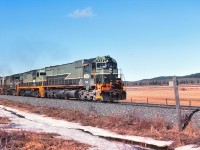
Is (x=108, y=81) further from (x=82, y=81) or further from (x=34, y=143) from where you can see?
(x=34, y=143)

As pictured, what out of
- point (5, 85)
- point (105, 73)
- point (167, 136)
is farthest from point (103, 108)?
point (5, 85)

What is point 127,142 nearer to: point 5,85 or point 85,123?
point 85,123

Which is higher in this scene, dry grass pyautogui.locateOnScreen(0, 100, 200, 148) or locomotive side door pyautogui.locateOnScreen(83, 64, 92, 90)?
locomotive side door pyautogui.locateOnScreen(83, 64, 92, 90)

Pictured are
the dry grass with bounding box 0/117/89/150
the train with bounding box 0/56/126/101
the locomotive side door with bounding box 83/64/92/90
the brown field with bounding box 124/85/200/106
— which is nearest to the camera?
the dry grass with bounding box 0/117/89/150

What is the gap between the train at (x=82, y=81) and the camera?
30297 millimetres

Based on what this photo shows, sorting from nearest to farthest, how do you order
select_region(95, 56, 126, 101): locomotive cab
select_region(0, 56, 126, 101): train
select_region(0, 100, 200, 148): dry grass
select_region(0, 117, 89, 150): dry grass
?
select_region(0, 117, 89, 150): dry grass
select_region(0, 100, 200, 148): dry grass
select_region(95, 56, 126, 101): locomotive cab
select_region(0, 56, 126, 101): train

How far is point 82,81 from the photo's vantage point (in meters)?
33.4

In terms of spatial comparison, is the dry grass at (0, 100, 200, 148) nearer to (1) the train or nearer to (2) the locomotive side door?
(1) the train

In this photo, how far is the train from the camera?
1193 inches

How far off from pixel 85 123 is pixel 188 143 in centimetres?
785

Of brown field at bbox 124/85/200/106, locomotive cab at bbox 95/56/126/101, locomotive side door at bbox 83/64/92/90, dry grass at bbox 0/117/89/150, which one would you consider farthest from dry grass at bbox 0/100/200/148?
brown field at bbox 124/85/200/106

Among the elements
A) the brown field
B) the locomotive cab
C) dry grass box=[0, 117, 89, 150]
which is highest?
the locomotive cab

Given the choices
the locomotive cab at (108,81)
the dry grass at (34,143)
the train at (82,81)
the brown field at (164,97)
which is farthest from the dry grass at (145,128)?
the brown field at (164,97)

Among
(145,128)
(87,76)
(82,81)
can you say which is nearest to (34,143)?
(145,128)
